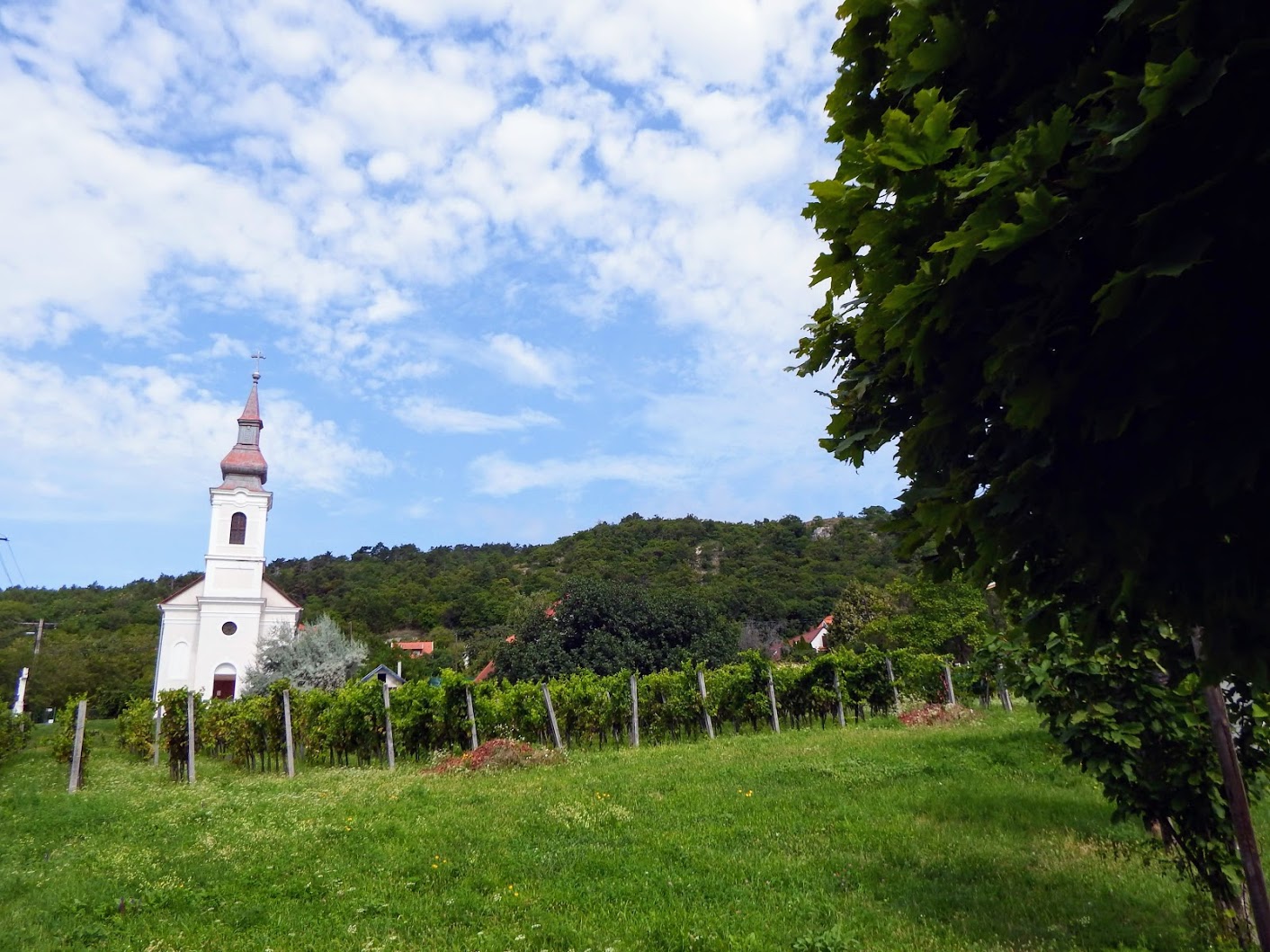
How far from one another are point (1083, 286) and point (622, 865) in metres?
6.89

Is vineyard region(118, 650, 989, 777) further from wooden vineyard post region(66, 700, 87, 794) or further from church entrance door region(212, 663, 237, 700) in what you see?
church entrance door region(212, 663, 237, 700)

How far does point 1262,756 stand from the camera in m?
5.58

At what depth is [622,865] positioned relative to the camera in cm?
729

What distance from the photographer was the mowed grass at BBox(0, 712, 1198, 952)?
5668mm

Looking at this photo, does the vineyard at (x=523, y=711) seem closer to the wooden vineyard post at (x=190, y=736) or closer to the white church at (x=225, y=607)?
the wooden vineyard post at (x=190, y=736)

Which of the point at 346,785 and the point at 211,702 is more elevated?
the point at 211,702

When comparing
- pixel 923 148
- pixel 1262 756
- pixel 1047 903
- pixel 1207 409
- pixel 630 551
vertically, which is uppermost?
pixel 630 551

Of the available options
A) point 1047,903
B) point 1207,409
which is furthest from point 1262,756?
point 1207,409

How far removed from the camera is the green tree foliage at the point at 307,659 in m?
37.1

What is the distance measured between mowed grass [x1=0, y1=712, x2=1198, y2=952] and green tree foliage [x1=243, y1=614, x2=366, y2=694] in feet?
83.0

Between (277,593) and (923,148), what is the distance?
156 feet

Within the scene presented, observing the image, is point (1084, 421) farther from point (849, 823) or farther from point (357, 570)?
point (357, 570)

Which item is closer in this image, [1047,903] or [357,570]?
[1047,903]

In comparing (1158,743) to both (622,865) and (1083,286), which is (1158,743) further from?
(1083,286)
